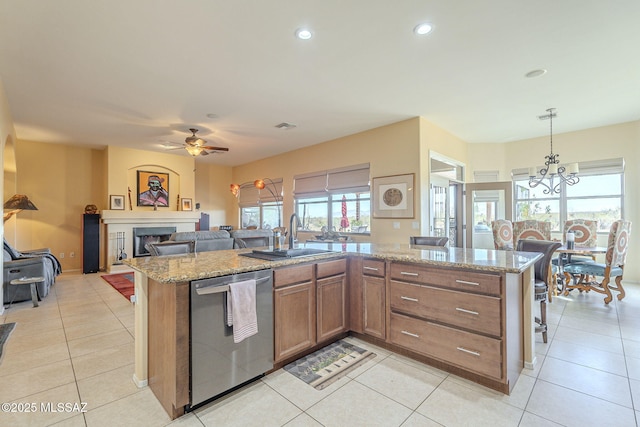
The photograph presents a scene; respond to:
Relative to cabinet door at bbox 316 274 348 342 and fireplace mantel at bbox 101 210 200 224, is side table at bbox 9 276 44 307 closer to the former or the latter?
fireplace mantel at bbox 101 210 200 224

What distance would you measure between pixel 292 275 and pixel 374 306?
90cm

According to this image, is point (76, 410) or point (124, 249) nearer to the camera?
point (76, 410)

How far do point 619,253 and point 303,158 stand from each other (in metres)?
5.77

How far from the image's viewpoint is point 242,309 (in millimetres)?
1995

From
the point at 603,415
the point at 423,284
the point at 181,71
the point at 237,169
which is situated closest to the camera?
the point at 603,415

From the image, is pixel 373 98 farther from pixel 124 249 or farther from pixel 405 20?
pixel 124 249

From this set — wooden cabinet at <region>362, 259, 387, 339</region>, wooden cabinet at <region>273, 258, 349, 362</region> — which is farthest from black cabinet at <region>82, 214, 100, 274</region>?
wooden cabinet at <region>362, 259, 387, 339</region>

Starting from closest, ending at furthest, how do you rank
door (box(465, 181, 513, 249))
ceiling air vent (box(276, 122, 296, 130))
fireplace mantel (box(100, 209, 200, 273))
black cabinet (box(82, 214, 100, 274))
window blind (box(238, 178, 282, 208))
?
ceiling air vent (box(276, 122, 296, 130)) → door (box(465, 181, 513, 249)) → black cabinet (box(82, 214, 100, 274)) → fireplace mantel (box(100, 209, 200, 273)) → window blind (box(238, 178, 282, 208))

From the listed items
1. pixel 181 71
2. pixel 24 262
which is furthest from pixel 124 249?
pixel 181 71

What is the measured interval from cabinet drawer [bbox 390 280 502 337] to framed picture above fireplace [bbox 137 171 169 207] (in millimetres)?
7013

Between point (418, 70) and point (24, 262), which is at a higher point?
point (418, 70)

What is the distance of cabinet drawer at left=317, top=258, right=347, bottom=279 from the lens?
264 cm

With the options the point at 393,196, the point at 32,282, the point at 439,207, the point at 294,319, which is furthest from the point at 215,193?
the point at 294,319

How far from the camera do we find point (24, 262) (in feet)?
13.7
